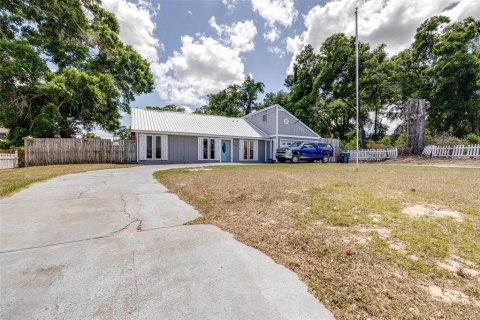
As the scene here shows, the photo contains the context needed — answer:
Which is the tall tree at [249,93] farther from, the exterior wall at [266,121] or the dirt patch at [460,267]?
the dirt patch at [460,267]

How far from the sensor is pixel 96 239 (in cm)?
283

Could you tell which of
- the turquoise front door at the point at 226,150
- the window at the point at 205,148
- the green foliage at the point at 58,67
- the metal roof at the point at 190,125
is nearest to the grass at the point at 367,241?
the metal roof at the point at 190,125

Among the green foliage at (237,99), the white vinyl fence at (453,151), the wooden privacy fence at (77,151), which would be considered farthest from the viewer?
the green foliage at (237,99)

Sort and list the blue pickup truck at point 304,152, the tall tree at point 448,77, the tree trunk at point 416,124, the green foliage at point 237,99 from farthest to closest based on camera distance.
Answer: the green foliage at point 237,99
the tall tree at point 448,77
the blue pickup truck at point 304,152
the tree trunk at point 416,124

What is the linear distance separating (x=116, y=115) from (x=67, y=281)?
60.0ft

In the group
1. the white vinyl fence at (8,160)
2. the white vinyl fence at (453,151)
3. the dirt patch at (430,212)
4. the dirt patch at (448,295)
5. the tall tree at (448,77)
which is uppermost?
the tall tree at (448,77)

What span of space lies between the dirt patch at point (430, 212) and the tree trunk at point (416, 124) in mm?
16319

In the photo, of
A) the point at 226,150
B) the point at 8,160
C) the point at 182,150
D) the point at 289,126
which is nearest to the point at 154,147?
the point at 182,150

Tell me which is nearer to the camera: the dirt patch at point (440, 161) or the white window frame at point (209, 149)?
the dirt patch at point (440, 161)

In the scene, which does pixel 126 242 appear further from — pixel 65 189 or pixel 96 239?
pixel 65 189

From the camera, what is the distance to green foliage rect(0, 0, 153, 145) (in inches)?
521

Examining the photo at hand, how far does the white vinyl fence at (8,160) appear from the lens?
11.8m

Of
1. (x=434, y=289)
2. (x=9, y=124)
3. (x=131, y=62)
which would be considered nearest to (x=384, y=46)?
(x=131, y=62)

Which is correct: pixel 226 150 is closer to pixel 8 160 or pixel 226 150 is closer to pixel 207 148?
pixel 207 148
